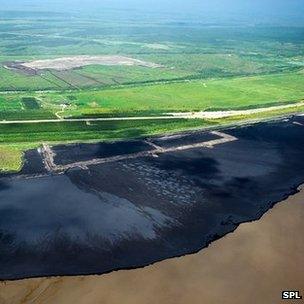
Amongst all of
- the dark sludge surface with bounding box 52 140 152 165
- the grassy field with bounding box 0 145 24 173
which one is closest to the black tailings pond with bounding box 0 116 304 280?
the dark sludge surface with bounding box 52 140 152 165

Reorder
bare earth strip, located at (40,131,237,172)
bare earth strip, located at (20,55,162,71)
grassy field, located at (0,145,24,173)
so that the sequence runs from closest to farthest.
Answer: grassy field, located at (0,145,24,173)
bare earth strip, located at (40,131,237,172)
bare earth strip, located at (20,55,162,71)

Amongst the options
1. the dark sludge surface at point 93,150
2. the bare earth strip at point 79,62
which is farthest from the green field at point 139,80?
the bare earth strip at point 79,62

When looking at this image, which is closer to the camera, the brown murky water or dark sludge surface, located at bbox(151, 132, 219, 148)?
the brown murky water

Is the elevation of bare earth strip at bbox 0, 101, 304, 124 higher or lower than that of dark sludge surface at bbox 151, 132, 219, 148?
lower

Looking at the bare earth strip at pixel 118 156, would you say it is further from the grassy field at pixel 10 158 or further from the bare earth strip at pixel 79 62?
the bare earth strip at pixel 79 62

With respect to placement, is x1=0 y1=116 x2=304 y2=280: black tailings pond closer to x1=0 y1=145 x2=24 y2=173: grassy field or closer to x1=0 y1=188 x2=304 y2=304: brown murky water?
x1=0 y1=188 x2=304 y2=304: brown murky water

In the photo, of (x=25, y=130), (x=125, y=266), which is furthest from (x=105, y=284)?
(x=25, y=130)

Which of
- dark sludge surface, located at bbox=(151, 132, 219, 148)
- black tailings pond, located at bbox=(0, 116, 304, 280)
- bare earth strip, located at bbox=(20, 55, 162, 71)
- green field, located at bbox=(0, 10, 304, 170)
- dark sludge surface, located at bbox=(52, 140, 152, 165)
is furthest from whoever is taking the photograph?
bare earth strip, located at bbox=(20, 55, 162, 71)
